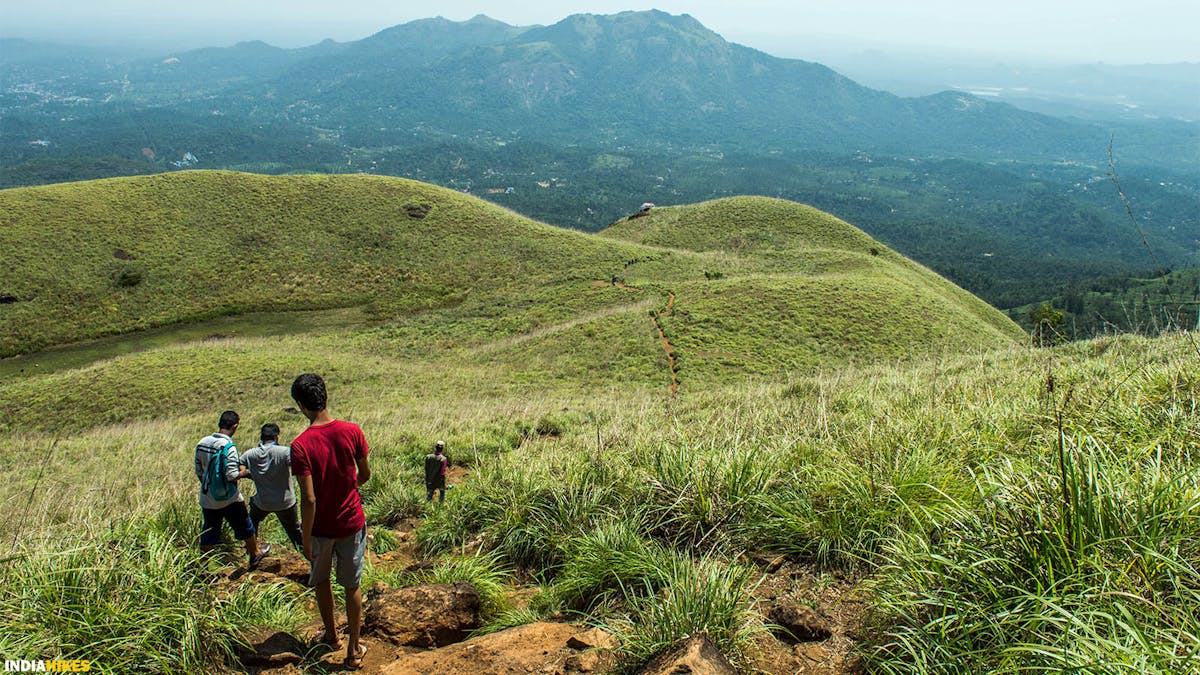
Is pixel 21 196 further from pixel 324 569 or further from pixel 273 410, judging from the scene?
pixel 324 569

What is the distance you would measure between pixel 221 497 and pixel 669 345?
23021 mm

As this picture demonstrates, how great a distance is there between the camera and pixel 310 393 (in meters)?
4.40

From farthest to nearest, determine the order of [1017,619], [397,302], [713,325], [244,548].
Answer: [397,302] < [713,325] < [244,548] < [1017,619]

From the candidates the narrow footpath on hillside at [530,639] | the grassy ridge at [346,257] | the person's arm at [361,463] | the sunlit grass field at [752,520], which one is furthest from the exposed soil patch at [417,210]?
the person's arm at [361,463]

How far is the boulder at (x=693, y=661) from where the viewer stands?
114 inches

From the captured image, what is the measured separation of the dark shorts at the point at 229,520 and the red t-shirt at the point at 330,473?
209cm

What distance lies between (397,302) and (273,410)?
1929 centimetres

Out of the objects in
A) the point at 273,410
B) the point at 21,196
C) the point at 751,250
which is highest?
the point at 21,196

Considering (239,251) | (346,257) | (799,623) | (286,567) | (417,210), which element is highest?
(417,210)

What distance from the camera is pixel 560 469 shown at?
6.42 metres

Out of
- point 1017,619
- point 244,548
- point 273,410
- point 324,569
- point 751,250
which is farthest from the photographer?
point 751,250

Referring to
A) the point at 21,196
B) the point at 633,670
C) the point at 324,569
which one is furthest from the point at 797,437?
the point at 21,196

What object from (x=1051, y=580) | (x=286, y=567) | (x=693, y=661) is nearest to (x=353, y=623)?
(x=286, y=567)

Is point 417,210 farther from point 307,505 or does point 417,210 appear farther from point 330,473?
point 307,505
